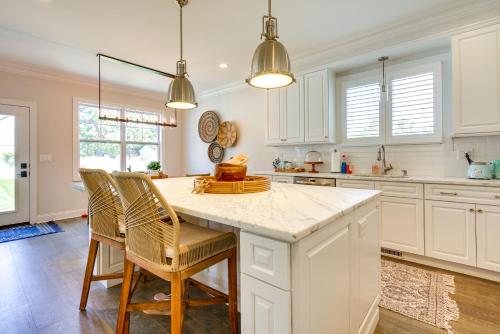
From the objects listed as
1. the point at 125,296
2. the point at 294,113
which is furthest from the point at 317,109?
the point at 125,296

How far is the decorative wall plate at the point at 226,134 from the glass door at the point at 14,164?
3.33 metres

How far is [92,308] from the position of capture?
1901 millimetres

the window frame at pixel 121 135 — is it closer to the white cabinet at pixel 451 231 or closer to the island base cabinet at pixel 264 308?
the island base cabinet at pixel 264 308

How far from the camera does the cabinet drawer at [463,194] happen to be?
2217mm

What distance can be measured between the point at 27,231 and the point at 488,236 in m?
5.79

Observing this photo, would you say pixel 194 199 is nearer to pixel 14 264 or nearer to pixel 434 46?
pixel 14 264

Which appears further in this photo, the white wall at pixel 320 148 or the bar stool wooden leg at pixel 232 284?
the white wall at pixel 320 148

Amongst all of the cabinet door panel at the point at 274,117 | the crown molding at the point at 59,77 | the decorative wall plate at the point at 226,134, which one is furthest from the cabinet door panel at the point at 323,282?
the crown molding at the point at 59,77

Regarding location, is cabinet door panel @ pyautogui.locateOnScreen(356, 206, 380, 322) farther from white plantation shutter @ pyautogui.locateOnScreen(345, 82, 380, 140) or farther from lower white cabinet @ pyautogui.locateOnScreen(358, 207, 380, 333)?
white plantation shutter @ pyautogui.locateOnScreen(345, 82, 380, 140)

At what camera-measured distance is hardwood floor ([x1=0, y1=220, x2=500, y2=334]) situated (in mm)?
1676

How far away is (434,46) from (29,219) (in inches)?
255

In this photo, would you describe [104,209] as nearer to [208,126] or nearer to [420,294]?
[420,294]

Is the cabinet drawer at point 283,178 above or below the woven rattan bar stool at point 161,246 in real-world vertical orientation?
above

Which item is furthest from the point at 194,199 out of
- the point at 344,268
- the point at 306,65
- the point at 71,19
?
the point at 306,65
